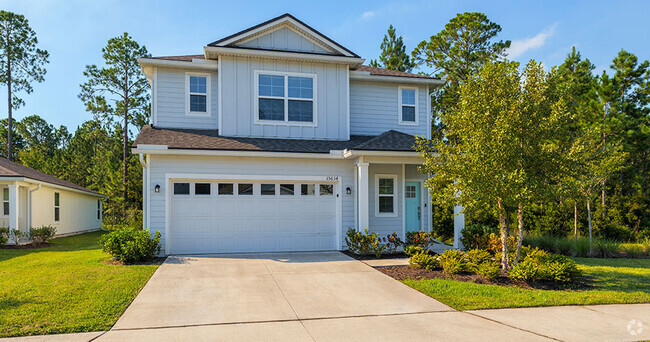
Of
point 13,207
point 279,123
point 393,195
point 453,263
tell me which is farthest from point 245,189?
point 13,207

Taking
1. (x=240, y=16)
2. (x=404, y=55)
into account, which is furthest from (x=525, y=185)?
(x=404, y=55)

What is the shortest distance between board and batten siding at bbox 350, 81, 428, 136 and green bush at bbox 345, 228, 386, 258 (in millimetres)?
4216

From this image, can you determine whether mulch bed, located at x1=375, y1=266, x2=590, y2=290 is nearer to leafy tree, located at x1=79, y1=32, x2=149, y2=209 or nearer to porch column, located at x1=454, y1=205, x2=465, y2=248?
porch column, located at x1=454, y1=205, x2=465, y2=248

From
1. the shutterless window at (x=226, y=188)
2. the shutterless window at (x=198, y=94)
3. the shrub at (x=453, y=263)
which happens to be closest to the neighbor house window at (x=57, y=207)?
the shutterless window at (x=198, y=94)

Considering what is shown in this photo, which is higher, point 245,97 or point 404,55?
point 404,55

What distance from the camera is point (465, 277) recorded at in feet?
27.2

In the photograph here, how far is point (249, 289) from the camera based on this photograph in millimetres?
7371

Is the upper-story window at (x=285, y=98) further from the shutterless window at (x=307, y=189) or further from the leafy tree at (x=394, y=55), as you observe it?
the leafy tree at (x=394, y=55)

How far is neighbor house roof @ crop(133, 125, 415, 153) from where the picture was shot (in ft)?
36.0

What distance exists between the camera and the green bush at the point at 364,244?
420 inches

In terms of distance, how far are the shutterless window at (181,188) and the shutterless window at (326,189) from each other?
12.3 ft

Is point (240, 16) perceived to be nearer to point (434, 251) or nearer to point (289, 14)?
point (289, 14)

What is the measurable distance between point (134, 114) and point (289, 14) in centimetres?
2107

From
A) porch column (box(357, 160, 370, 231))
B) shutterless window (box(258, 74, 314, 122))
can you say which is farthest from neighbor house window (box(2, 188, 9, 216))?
porch column (box(357, 160, 370, 231))
